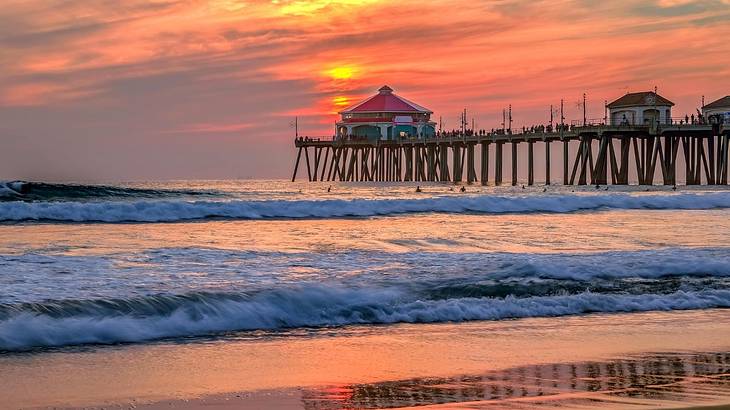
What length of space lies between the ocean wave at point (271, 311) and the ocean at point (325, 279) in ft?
0.06

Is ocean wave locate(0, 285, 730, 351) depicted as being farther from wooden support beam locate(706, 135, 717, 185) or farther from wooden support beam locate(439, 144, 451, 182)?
wooden support beam locate(439, 144, 451, 182)

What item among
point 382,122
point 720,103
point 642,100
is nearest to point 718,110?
point 720,103

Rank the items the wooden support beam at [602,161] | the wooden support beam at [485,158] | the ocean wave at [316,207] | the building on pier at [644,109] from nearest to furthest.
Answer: the ocean wave at [316,207]
the wooden support beam at [602,161]
the building on pier at [644,109]
the wooden support beam at [485,158]

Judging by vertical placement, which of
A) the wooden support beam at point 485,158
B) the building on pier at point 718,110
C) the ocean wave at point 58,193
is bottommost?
the ocean wave at point 58,193

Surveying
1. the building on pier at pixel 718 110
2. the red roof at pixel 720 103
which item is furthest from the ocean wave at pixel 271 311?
the red roof at pixel 720 103

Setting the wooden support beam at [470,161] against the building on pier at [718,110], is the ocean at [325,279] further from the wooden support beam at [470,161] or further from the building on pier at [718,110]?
the wooden support beam at [470,161]

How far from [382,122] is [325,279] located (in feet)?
270

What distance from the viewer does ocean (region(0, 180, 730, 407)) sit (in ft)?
32.4

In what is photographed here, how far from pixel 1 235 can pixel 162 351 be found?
1461 centimetres

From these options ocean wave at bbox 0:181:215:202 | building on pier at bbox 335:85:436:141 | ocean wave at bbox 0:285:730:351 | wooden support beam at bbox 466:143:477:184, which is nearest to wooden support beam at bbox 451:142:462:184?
wooden support beam at bbox 466:143:477:184

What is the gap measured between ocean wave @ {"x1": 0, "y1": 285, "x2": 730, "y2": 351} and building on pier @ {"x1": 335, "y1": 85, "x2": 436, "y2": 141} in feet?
268

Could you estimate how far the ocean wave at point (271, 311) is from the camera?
9.36 metres

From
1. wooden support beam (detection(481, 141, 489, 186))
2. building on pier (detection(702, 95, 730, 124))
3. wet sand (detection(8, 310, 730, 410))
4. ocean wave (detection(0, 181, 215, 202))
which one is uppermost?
building on pier (detection(702, 95, 730, 124))

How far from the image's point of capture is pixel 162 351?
8.77m
